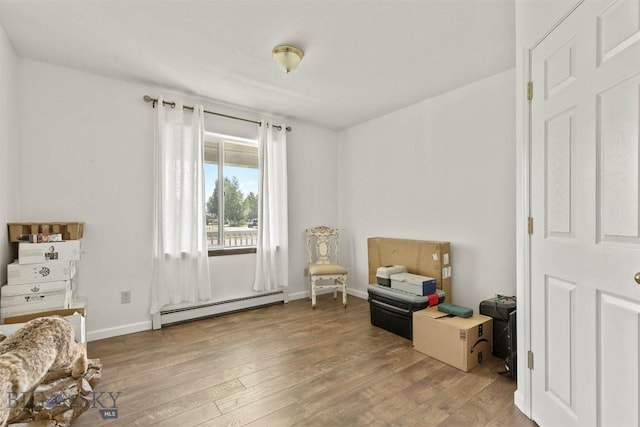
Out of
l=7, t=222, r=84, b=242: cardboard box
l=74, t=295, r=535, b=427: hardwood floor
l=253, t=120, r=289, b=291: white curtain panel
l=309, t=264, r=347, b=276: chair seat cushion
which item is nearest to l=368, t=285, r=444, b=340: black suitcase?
l=74, t=295, r=535, b=427: hardwood floor

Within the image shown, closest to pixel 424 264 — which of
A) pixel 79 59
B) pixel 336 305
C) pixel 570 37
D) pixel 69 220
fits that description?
pixel 336 305

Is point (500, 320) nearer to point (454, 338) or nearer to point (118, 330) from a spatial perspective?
point (454, 338)

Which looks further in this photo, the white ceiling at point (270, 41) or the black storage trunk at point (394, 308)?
the black storage trunk at point (394, 308)

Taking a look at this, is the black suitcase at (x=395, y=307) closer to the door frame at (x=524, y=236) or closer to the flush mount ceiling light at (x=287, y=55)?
the door frame at (x=524, y=236)

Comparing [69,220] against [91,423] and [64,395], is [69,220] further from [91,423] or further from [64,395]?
[91,423]

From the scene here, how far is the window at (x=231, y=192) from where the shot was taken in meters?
3.69

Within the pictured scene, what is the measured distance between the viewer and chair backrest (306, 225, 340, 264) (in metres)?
4.31

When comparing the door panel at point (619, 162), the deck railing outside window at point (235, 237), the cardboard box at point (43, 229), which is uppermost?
the door panel at point (619, 162)

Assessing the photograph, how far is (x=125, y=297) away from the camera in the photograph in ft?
9.89

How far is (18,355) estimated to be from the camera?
0.72m

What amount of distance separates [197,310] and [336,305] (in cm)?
177

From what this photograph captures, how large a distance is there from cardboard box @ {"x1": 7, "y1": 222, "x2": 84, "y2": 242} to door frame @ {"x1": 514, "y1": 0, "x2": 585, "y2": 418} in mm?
3412

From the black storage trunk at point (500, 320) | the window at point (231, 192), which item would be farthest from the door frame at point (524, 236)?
the window at point (231, 192)

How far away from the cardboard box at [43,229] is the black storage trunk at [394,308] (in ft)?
9.44
